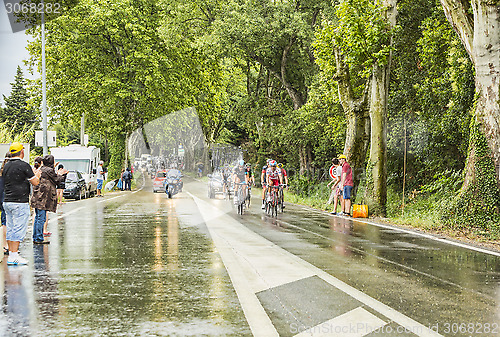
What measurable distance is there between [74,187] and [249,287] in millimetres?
26239

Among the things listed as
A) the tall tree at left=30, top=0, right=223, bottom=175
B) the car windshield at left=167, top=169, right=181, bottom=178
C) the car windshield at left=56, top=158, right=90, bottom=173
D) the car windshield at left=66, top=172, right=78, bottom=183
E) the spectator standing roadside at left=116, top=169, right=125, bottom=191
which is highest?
the tall tree at left=30, top=0, right=223, bottom=175

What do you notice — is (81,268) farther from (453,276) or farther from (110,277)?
(453,276)

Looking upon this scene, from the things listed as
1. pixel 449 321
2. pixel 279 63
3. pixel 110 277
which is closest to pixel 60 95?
pixel 279 63

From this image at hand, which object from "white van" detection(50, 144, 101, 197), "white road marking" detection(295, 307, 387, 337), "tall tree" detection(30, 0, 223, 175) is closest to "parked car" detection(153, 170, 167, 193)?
"white van" detection(50, 144, 101, 197)

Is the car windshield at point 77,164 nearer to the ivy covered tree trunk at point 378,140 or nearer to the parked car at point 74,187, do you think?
the parked car at point 74,187

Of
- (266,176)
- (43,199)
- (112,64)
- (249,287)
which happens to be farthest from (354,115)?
(112,64)

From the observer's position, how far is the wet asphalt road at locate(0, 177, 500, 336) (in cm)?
583

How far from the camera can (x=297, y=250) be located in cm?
1126

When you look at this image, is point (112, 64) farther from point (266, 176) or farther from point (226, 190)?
point (266, 176)

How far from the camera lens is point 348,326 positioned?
584 cm

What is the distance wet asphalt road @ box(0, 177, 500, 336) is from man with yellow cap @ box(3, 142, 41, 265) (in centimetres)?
53

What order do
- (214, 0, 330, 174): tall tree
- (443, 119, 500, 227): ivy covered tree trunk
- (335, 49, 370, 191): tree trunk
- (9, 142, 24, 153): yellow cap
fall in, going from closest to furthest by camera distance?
(9, 142, 24, 153): yellow cap
(443, 119, 500, 227): ivy covered tree trunk
(335, 49, 370, 191): tree trunk
(214, 0, 330, 174): tall tree

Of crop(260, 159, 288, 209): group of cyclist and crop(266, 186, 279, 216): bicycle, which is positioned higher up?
crop(260, 159, 288, 209): group of cyclist

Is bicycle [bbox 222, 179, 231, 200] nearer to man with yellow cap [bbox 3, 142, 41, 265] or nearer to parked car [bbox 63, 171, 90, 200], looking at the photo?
parked car [bbox 63, 171, 90, 200]
